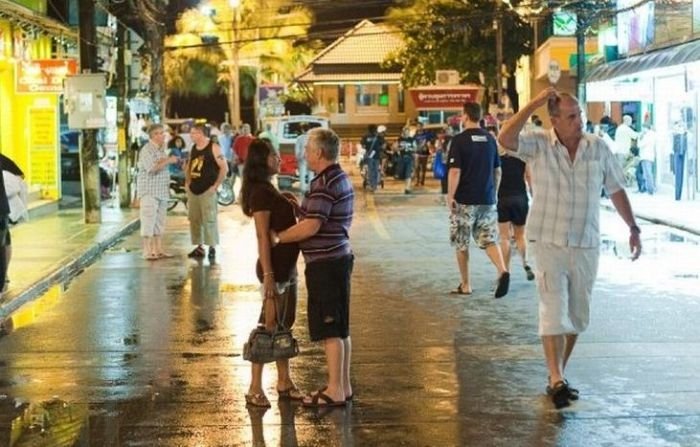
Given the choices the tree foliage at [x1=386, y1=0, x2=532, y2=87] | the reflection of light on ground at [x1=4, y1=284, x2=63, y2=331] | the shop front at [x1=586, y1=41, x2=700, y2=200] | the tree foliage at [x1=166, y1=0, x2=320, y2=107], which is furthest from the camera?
the tree foliage at [x1=166, y1=0, x2=320, y2=107]

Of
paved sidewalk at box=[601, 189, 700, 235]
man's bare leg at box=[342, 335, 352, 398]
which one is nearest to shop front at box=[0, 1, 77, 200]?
paved sidewalk at box=[601, 189, 700, 235]

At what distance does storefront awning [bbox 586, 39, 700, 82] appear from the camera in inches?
911

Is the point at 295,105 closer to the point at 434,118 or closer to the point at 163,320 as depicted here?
the point at 434,118

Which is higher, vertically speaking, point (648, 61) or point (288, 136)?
point (648, 61)

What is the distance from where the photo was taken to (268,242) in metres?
7.52

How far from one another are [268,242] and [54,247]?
1081cm

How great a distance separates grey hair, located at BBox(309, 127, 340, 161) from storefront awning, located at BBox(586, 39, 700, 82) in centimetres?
1590

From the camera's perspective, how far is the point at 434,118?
173 ft

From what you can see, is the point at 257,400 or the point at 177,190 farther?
the point at 177,190

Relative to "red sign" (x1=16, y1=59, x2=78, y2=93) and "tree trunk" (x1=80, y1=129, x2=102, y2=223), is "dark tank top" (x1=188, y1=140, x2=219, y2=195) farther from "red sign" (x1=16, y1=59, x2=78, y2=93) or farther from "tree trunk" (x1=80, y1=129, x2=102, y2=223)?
"red sign" (x1=16, y1=59, x2=78, y2=93)

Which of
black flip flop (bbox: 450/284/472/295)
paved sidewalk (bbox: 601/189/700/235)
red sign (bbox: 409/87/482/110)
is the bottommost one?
paved sidewalk (bbox: 601/189/700/235)

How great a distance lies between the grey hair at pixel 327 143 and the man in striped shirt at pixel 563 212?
3.38ft

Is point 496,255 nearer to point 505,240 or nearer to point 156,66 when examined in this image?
point 505,240

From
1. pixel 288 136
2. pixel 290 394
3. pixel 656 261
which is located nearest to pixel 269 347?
pixel 290 394
